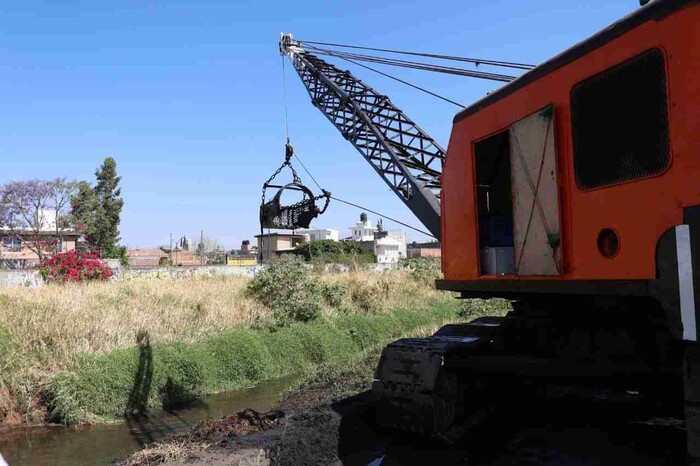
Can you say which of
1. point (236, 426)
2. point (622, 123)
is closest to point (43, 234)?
point (236, 426)

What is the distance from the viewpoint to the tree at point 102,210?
47.1 metres

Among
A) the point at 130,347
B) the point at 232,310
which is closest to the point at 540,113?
the point at 130,347

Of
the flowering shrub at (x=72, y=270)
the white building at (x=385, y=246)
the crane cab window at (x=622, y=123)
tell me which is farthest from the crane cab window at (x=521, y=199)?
the white building at (x=385, y=246)

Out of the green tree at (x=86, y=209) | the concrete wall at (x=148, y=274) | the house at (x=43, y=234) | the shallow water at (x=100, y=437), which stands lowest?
the shallow water at (x=100, y=437)

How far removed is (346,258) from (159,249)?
71.8m

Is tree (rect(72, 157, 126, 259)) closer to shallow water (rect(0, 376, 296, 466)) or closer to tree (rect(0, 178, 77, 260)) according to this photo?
tree (rect(0, 178, 77, 260))

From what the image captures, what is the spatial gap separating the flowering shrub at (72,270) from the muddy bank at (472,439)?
44.3 ft

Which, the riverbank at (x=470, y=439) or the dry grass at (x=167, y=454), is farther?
the dry grass at (x=167, y=454)

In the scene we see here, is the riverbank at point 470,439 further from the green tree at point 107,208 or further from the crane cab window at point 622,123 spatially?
the green tree at point 107,208

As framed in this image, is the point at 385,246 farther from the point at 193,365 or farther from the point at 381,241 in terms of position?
the point at 193,365

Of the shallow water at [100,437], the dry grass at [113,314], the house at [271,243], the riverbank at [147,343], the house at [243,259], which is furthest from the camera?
the house at [243,259]

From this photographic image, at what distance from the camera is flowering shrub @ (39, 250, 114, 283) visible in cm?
1760

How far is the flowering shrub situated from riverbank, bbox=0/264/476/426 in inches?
84.5

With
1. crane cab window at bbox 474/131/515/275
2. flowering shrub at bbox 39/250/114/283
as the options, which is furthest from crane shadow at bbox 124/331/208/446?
flowering shrub at bbox 39/250/114/283
